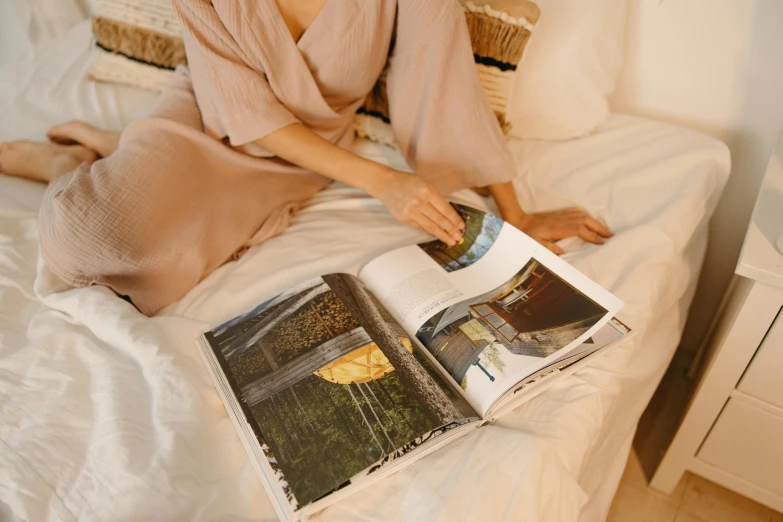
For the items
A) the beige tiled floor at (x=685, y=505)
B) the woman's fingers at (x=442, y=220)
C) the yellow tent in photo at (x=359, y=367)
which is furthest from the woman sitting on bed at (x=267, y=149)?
the beige tiled floor at (x=685, y=505)

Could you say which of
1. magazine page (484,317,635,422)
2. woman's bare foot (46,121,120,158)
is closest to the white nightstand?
magazine page (484,317,635,422)

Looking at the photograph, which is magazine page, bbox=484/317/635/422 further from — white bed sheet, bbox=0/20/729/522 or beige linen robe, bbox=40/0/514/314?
beige linen robe, bbox=40/0/514/314

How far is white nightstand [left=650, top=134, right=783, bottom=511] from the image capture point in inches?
24.0

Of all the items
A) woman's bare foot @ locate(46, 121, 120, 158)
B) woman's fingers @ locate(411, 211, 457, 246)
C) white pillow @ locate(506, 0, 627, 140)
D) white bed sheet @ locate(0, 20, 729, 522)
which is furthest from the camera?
woman's bare foot @ locate(46, 121, 120, 158)

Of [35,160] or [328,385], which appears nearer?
[328,385]

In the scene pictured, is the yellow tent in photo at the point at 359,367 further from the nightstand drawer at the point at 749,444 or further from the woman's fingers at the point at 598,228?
the nightstand drawer at the point at 749,444

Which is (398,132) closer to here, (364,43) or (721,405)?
(364,43)

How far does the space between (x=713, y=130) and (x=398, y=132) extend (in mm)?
565

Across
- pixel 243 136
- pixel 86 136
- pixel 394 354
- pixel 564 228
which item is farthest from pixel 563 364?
pixel 86 136

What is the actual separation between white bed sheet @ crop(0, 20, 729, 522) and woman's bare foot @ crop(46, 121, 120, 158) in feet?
0.43

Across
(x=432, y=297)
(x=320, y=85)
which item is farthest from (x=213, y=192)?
(x=432, y=297)

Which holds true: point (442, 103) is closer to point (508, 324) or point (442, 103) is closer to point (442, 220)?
point (442, 220)

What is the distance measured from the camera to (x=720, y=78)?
0.84 meters

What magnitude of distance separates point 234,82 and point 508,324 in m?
0.52
